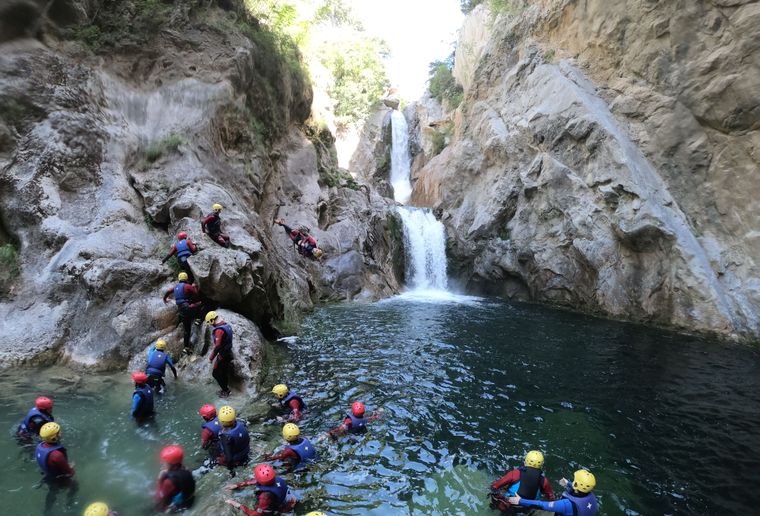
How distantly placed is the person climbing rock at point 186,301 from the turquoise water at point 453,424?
5.19ft

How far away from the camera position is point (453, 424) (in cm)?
852

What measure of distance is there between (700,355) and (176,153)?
1856cm

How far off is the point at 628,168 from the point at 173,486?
770 inches

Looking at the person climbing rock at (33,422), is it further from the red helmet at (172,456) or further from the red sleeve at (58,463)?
the red helmet at (172,456)

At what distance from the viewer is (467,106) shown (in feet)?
106

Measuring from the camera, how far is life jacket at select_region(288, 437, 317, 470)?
6.68m

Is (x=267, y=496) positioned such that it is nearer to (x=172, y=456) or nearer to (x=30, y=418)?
(x=172, y=456)

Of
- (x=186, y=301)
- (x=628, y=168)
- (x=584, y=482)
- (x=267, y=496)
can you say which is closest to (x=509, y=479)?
(x=584, y=482)

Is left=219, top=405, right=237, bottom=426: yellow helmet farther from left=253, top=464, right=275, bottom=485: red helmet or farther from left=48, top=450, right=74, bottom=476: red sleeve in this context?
left=48, top=450, right=74, bottom=476: red sleeve

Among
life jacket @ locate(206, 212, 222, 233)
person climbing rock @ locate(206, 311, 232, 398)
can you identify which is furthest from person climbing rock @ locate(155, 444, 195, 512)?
life jacket @ locate(206, 212, 222, 233)

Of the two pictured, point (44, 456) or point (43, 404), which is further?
point (43, 404)

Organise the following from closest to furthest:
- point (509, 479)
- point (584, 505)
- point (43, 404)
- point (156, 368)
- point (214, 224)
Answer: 1. point (584, 505)
2. point (509, 479)
3. point (43, 404)
4. point (156, 368)
5. point (214, 224)

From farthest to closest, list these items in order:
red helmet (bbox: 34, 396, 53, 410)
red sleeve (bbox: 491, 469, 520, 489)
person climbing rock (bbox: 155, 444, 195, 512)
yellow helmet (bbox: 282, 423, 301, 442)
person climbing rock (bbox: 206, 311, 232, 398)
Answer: person climbing rock (bbox: 206, 311, 232, 398)
red helmet (bbox: 34, 396, 53, 410)
yellow helmet (bbox: 282, 423, 301, 442)
red sleeve (bbox: 491, 469, 520, 489)
person climbing rock (bbox: 155, 444, 195, 512)

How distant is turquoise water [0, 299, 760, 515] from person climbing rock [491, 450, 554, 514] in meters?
0.30
